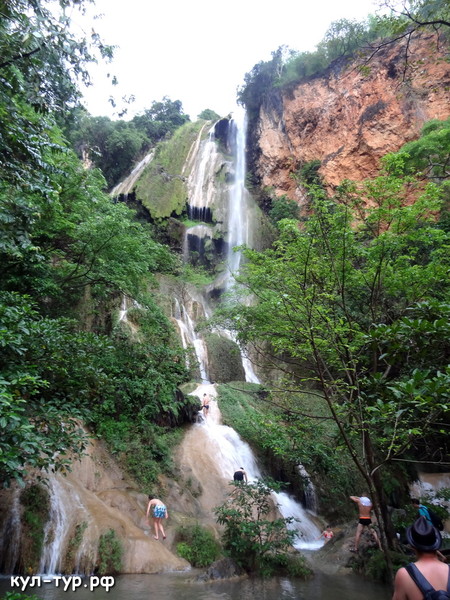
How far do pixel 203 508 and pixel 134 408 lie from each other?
3.31m

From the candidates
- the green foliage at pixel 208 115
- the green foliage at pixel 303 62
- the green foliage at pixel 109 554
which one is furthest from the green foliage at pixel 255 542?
the green foliage at pixel 208 115

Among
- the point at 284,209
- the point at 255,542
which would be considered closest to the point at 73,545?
the point at 255,542

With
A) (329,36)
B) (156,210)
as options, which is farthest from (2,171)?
(329,36)

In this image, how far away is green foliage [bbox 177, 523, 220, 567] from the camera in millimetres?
7629

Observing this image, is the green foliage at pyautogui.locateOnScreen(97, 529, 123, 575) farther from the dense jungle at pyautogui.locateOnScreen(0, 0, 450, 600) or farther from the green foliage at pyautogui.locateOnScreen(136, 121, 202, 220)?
the green foliage at pyautogui.locateOnScreen(136, 121, 202, 220)

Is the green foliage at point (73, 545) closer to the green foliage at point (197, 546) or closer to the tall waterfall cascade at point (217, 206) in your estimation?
Answer: the green foliage at point (197, 546)

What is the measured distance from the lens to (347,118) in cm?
2733

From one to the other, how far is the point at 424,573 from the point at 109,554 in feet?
20.6

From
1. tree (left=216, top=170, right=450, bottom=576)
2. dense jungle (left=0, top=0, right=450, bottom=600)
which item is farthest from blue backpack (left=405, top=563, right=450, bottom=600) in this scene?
tree (left=216, top=170, right=450, bottom=576)

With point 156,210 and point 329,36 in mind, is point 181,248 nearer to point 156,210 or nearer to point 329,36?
point 156,210

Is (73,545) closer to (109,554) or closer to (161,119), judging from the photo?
(109,554)

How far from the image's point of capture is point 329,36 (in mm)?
28625

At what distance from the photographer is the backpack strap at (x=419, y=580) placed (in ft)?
6.95

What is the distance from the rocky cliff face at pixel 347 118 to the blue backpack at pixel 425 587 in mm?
24173
